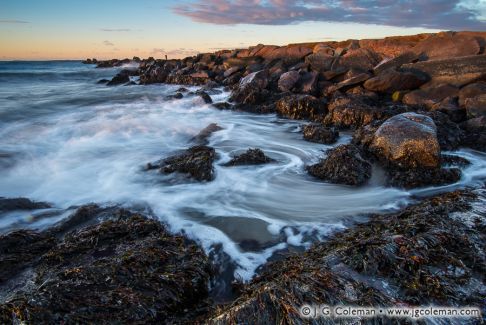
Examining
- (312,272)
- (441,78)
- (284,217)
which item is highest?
(441,78)

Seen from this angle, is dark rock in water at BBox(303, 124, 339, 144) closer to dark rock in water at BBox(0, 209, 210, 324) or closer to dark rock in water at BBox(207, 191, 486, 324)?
dark rock in water at BBox(207, 191, 486, 324)

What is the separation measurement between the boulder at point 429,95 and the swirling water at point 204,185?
3.47 m

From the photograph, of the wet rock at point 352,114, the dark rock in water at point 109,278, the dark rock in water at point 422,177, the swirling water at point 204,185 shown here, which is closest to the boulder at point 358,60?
the wet rock at point 352,114

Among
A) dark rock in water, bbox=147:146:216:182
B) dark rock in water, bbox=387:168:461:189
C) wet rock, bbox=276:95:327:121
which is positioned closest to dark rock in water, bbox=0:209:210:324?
dark rock in water, bbox=147:146:216:182

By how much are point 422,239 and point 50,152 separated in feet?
26.2

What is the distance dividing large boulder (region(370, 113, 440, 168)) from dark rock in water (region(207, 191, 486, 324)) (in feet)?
8.22

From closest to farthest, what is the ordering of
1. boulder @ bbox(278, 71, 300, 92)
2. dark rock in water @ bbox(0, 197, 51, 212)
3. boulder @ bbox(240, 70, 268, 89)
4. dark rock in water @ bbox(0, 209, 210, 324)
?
dark rock in water @ bbox(0, 209, 210, 324)
dark rock in water @ bbox(0, 197, 51, 212)
boulder @ bbox(240, 70, 268, 89)
boulder @ bbox(278, 71, 300, 92)

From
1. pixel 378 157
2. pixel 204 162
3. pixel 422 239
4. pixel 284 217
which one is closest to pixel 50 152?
pixel 204 162

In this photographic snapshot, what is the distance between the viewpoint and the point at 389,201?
496 cm

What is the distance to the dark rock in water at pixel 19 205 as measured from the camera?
15.1 ft

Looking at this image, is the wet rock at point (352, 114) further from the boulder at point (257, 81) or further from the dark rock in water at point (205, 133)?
the boulder at point (257, 81)

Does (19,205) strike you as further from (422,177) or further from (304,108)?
(304,108)

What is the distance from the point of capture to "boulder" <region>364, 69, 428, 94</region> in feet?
35.6

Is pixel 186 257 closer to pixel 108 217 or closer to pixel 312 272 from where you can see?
pixel 312 272
